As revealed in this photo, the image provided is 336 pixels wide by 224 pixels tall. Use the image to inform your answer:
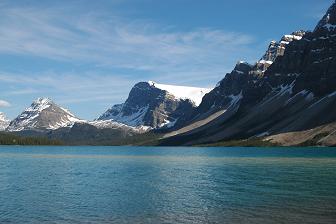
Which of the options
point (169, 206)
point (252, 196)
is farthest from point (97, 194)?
point (252, 196)

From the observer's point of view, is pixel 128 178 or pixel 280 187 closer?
pixel 280 187

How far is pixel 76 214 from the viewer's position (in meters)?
47.0

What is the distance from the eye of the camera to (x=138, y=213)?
154ft

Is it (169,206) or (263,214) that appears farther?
(169,206)

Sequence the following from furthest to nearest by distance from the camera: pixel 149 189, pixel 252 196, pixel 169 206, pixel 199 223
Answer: pixel 149 189 → pixel 252 196 → pixel 169 206 → pixel 199 223

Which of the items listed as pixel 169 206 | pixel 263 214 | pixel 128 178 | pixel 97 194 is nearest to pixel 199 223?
pixel 263 214

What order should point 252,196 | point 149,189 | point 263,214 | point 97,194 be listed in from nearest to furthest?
point 263,214
point 252,196
point 97,194
point 149,189

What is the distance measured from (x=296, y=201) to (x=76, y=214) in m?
22.4

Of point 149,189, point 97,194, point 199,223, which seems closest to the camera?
point 199,223

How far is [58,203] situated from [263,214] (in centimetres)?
2248

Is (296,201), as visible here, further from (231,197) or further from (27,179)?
(27,179)

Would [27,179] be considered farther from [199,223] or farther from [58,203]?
[199,223]

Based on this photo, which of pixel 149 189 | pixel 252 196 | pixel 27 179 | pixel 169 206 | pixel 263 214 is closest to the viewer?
pixel 263 214

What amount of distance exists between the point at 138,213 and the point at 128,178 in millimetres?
37456
